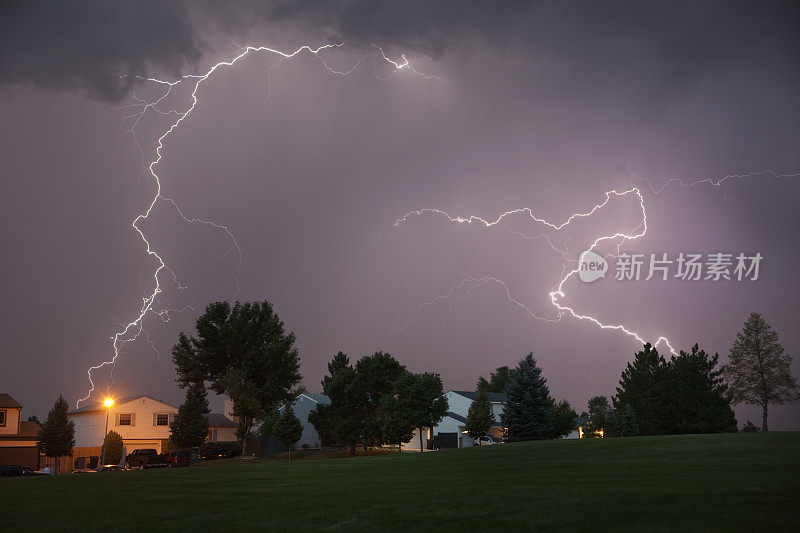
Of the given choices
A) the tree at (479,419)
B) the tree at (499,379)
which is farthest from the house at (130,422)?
the tree at (499,379)

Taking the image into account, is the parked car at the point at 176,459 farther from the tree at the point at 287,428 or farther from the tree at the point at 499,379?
the tree at the point at 499,379

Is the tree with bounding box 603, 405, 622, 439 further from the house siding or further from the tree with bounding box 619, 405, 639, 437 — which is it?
the house siding

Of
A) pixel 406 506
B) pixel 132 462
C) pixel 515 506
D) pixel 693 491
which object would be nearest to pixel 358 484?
pixel 406 506

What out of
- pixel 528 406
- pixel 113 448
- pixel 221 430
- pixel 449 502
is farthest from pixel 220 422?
pixel 449 502

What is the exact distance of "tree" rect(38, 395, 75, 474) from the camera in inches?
2165

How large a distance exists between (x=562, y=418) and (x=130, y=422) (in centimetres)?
4283

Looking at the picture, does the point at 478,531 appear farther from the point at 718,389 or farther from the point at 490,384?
the point at 490,384

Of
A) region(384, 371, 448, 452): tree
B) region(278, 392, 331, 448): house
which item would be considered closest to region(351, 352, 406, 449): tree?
region(384, 371, 448, 452): tree

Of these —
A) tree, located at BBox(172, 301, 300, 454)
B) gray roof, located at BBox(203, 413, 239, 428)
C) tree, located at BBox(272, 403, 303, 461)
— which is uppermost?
tree, located at BBox(172, 301, 300, 454)

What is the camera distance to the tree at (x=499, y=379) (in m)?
133

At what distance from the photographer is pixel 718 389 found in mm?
52812

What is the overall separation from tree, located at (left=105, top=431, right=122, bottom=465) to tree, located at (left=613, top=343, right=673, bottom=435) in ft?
152

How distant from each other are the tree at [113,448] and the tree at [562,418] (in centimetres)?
4064

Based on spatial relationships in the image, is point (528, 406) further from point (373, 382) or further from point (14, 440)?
point (14, 440)
